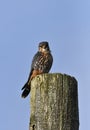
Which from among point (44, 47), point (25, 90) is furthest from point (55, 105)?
point (44, 47)

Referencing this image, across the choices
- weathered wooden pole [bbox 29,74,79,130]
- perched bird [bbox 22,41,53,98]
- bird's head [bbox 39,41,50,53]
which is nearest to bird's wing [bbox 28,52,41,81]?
perched bird [bbox 22,41,53,98]

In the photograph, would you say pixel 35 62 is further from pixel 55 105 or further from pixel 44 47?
pixel 55 105

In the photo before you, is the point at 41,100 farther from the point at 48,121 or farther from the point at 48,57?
the point at 48,57

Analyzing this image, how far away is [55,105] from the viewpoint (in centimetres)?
357

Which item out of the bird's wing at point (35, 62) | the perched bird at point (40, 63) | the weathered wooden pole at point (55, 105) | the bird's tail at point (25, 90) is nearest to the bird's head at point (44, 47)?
the perched bird at point (40, 63)

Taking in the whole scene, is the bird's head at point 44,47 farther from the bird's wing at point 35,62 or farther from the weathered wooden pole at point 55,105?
the weathered wooden pole at point 55,105

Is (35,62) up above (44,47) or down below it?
below

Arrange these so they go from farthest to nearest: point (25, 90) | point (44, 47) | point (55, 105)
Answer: point (44, 47) < point (25, 90) < point (55, 105)

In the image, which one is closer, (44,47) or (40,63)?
(40,63)

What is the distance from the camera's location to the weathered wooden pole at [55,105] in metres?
3.52

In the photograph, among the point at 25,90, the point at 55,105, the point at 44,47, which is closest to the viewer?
the point at 55,105

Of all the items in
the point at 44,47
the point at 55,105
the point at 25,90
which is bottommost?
the point at 55,105

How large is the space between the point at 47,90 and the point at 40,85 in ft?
0.43

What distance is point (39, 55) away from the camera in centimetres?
1034
